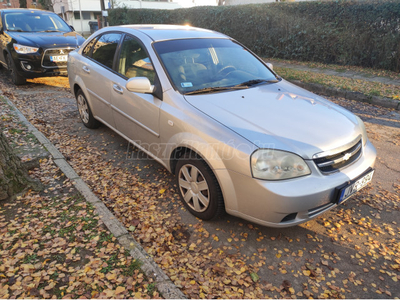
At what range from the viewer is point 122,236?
2.77 m

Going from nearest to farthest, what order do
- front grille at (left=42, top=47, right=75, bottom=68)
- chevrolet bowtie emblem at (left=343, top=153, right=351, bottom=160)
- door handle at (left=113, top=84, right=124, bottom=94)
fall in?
chevrolet bowtie emblem at (left=343, top=153, right=351, bottom=160), door handle at (left=113, top=84, right=124, bottom=94), front grille at (left=42, top=47, right=75, bottom=68)

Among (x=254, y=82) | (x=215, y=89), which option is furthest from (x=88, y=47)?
(x=254, y=82)

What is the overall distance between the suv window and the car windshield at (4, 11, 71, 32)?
6378mm

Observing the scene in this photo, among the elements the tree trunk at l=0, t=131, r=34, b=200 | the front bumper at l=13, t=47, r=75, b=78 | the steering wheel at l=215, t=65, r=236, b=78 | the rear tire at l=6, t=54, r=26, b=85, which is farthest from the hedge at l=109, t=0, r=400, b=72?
the tree trunk at l=0, t=131, r=34, b=200

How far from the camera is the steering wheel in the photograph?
3531 mm

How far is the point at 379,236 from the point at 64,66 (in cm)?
828

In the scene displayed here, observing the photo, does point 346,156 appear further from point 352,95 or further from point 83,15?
point 83,15

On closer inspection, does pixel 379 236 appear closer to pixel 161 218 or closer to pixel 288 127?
pixel 288 127

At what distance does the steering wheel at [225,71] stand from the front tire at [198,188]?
114cm

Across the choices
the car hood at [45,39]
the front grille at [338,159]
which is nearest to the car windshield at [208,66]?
the front grille at [338,159]

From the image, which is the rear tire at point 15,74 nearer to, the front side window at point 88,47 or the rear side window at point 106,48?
the front side window at point 88,47

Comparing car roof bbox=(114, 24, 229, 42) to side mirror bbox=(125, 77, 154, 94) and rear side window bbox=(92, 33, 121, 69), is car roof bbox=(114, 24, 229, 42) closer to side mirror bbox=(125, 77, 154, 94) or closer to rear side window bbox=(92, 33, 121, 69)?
rear side window bbox=(92, 33, 121, 69)

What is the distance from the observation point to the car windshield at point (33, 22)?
28.0 ft

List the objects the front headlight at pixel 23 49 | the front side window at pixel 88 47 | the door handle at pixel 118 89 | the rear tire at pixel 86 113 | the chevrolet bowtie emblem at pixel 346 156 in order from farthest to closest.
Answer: the front headlight at pixel 23 49, the rear tire at pixel 86 113, the front side window at pixel 88 47, the door handle at pixel 118 89, the chevrolet bowtie emblem at pixel 346 156
